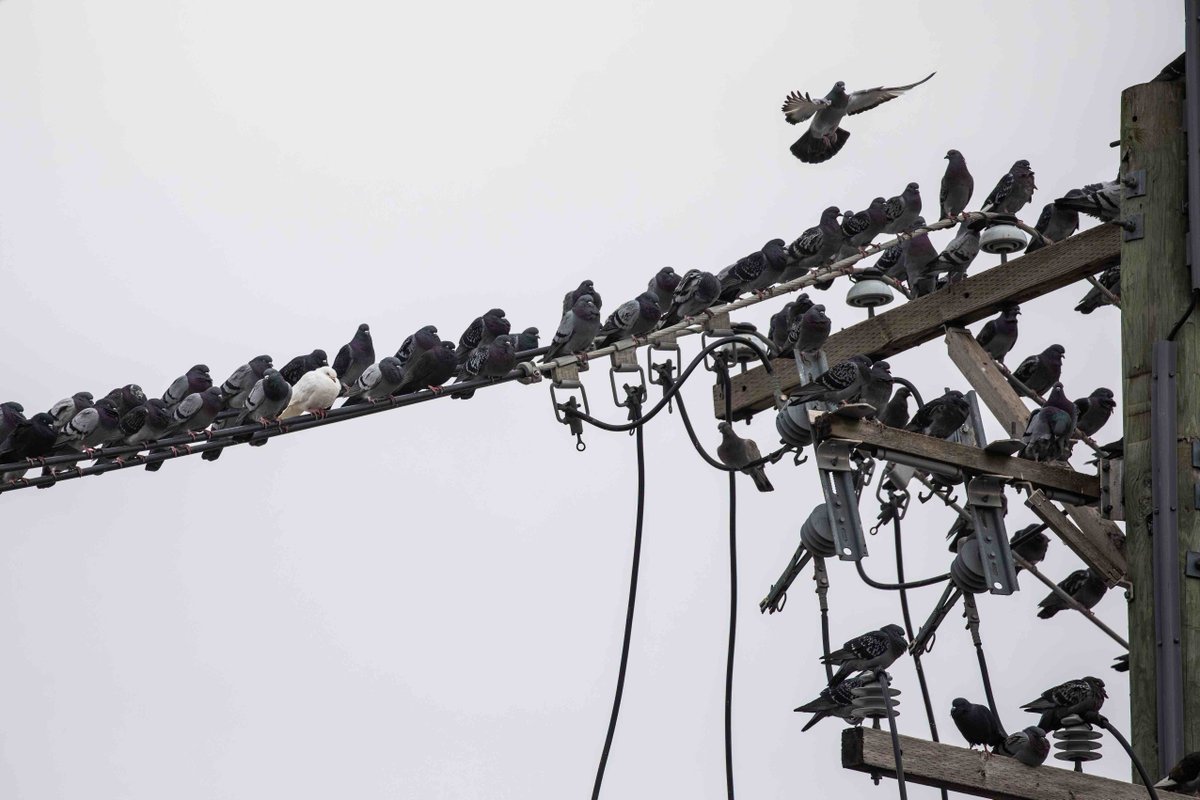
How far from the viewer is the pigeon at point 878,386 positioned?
8305 mm

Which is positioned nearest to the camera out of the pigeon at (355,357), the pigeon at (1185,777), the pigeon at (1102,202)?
the pigeon at (1185,777)

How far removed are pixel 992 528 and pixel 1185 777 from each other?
3.99 feet

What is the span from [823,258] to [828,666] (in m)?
4.72

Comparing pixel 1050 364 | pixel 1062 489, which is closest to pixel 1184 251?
pixel 1062 489

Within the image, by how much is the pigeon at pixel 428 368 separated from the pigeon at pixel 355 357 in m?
1.89

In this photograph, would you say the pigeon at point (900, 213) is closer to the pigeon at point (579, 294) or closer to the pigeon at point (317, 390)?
the pigeon at point (579, 294)

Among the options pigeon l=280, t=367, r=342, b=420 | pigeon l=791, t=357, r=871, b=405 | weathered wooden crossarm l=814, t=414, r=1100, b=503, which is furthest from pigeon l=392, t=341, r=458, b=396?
weathered wooden crossarm l=814, t=414, r=1100, b=503

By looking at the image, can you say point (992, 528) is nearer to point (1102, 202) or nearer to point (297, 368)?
point (1102, 202)

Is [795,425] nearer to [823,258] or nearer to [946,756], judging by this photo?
[946,756]

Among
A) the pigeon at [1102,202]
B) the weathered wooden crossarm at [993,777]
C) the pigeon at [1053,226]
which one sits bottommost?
the weathered wooden crossarm at [993,777]

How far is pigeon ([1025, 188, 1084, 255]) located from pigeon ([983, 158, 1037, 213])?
118 centimetres

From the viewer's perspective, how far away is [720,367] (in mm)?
7984

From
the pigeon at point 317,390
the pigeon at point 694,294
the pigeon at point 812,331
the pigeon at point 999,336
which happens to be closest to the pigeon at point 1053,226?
the pigeon at point 999,336

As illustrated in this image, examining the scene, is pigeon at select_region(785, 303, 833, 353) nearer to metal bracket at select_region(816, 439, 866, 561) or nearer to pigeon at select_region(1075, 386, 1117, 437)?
metal bracket at select_region(816, 439, 866, 561)
